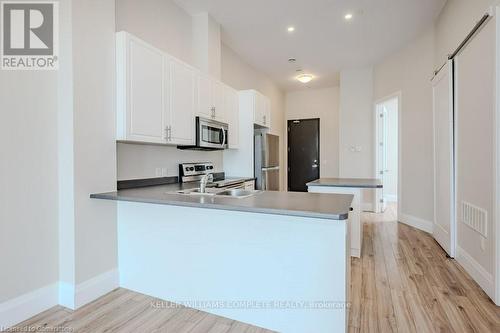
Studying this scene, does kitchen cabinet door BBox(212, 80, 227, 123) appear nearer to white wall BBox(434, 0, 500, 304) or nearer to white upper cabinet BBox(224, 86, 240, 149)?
white upper cabinet BBox(224, 86, 240, 149)

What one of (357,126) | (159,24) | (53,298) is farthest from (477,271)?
(159,24)

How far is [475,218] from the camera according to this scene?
2.51 metres

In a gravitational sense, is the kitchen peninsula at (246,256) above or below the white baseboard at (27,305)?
above

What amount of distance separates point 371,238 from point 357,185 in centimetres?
135

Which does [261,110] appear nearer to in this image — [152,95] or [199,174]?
[199,174]

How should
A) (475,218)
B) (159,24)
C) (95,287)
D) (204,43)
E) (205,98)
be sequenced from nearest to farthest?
(95,287)
(475,218)
(159,24)
(205,98)
(204,43)

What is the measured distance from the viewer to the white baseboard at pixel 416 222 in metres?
4.17

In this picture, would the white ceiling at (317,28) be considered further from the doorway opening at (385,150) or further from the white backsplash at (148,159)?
the white backsplash at (148,159)

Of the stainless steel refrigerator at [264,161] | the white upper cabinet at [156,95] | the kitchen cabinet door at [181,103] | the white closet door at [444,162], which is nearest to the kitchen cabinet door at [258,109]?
the stainless steel refrigerator at [264,161]

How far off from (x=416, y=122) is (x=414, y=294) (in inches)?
123

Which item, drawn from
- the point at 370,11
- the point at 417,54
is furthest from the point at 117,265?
the point at 417,54

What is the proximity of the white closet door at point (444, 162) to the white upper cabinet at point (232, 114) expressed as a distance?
2.67 metres

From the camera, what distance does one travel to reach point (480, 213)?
2.41m

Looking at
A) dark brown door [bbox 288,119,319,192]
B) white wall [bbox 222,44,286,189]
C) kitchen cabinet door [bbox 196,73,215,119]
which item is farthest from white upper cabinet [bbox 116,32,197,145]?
dark brown door [bbox 288,119,319,192]
